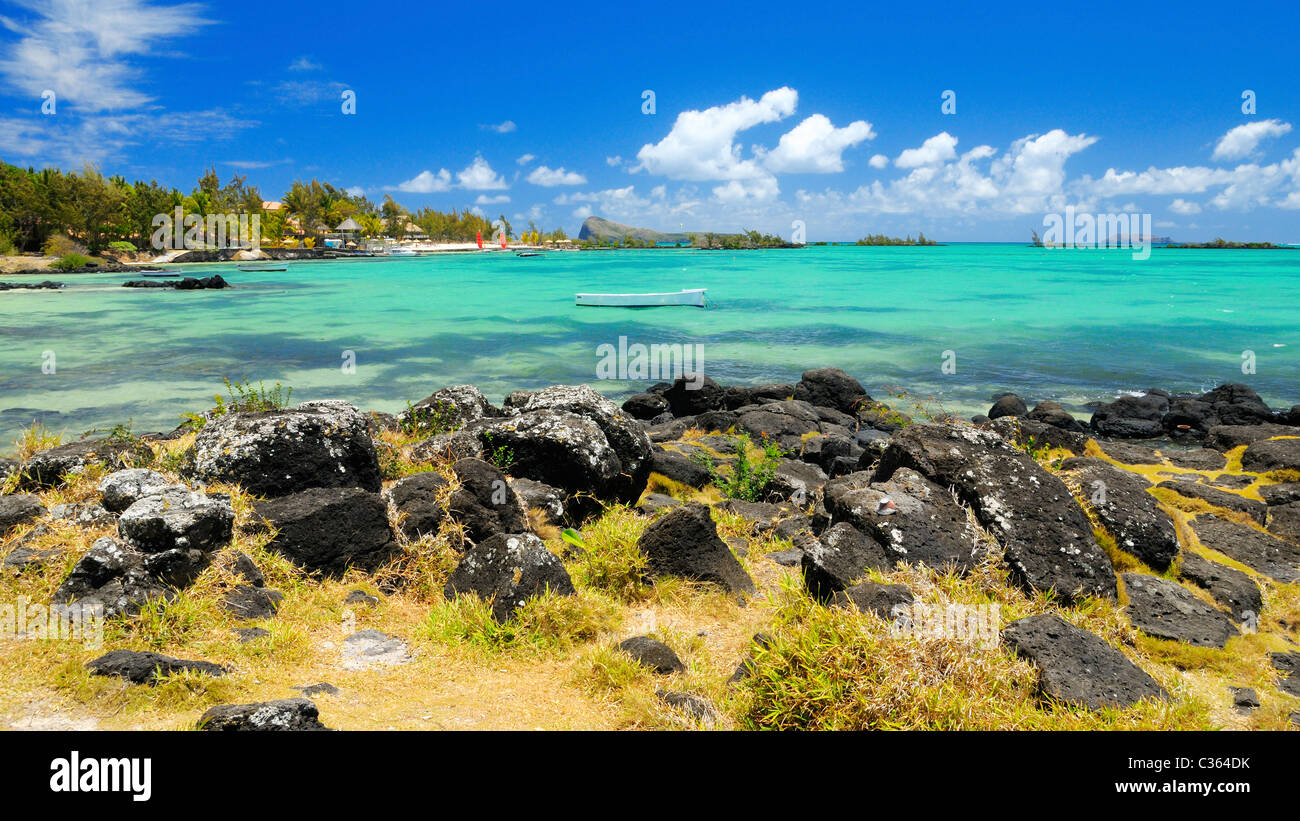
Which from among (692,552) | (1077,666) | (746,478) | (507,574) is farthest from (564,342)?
(1077,666)

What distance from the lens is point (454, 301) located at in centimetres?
4284

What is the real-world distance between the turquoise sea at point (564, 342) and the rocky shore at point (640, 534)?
983 centimetres

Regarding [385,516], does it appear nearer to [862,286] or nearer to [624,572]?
[624,572]

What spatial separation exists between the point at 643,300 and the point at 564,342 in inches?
497

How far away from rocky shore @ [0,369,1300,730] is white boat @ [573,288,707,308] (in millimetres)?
31488

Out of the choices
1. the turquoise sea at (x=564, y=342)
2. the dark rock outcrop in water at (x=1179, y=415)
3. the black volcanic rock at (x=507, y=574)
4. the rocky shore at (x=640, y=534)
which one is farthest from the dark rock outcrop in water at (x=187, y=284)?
the black volcanic rock at (x=507, y=574)

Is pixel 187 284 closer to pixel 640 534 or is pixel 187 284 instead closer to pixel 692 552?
pixel 640 534

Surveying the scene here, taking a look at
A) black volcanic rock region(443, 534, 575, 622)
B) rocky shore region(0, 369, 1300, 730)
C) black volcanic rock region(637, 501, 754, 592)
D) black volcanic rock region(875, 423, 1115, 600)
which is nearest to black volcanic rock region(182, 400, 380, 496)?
rocky shore region(0, 369, 1300, 730)

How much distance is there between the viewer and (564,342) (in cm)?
2748

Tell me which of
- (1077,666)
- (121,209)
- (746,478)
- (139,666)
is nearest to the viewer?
(139,666)

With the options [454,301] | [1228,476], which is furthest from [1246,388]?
[454,301]

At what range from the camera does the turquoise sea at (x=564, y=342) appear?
715 inches

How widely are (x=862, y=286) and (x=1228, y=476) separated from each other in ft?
163
